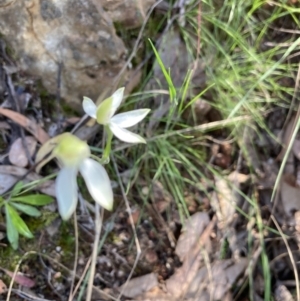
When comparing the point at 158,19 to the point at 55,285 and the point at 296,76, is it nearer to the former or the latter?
the point at 296,76

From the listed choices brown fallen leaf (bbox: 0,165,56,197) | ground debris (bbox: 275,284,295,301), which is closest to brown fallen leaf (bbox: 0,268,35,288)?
brown fallen leaf (bbox: 0,165,56,197)

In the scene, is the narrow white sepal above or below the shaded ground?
above

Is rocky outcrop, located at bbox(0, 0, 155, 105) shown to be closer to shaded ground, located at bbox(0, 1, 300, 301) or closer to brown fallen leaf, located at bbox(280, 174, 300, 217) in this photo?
shaded ground, located at bbox(0, 1, 300, 301)

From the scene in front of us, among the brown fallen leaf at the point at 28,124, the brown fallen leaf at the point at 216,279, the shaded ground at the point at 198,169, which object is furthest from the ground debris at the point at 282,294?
the brown fallen leaf at the point at 28,124

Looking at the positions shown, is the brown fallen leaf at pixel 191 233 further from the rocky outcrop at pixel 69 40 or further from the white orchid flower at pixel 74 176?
the white orchid flower at pixel 74 176

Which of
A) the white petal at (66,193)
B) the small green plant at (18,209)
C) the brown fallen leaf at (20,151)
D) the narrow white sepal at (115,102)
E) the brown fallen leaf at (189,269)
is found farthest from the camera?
the brown fallen leaf at (189,269)

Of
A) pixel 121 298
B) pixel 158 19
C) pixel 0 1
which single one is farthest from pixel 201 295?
pixel 0 1
